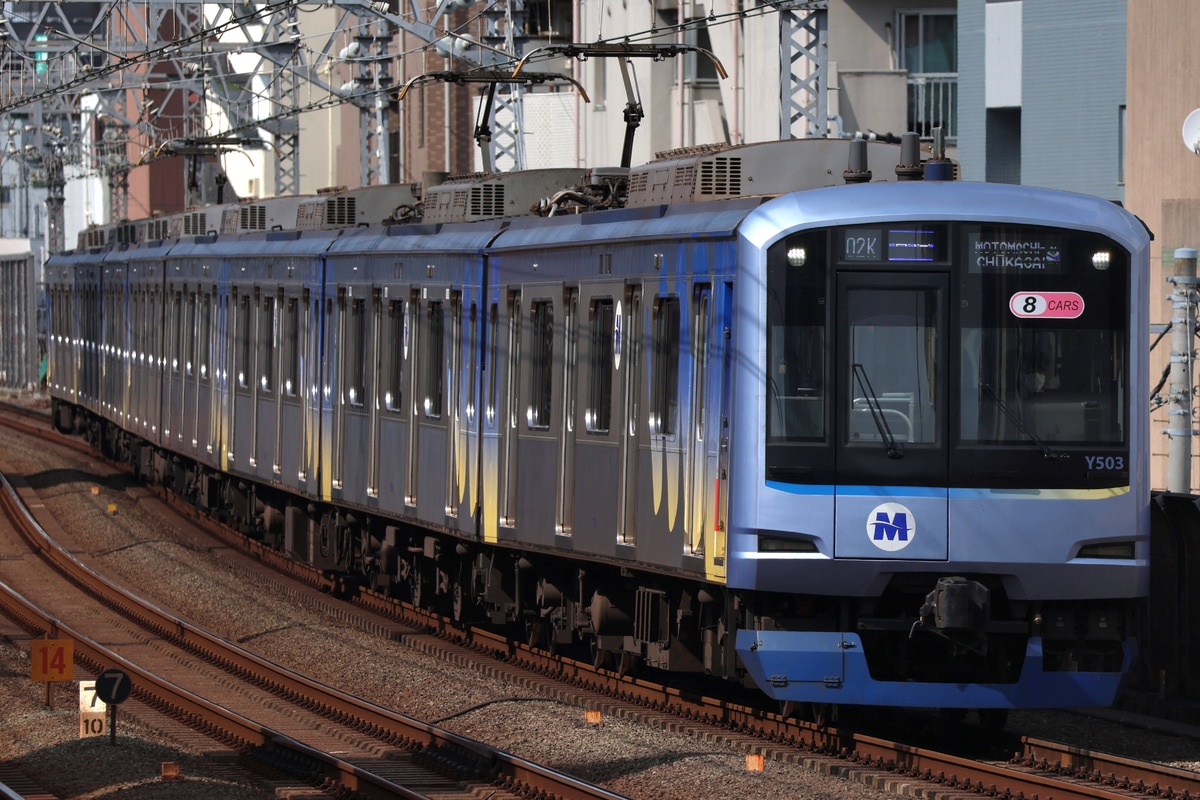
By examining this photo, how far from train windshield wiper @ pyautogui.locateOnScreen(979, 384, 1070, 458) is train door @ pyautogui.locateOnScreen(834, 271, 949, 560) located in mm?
210

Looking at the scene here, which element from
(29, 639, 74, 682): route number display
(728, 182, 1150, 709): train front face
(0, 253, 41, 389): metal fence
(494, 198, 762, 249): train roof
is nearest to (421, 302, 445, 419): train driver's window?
(494, 198, 762, 249): train roof

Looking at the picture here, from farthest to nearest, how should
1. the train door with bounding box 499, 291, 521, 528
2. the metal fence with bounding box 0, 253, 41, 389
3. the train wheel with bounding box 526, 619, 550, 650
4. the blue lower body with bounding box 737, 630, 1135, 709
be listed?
the metal fence with bounding box 0, 253, 41, 389 → the train wheel with bounding box 526, 619, 550, 650 → the train door with bounding box 499, 291, 521, 528 → the blue lower body with bounding box 737, 630, 1135, 709

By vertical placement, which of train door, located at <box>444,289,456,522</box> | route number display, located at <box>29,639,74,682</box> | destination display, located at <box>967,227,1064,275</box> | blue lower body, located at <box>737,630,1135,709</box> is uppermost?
destination display, located at <box>967,227,1064,275</box>

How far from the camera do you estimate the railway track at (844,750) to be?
9.38m

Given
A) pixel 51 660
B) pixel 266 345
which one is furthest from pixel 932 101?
pixel 51 660

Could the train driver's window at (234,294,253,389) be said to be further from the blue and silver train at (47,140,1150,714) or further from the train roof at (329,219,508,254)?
the blue and silver train at (47,140,1150,714)

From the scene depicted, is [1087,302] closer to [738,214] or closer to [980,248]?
[980,248]

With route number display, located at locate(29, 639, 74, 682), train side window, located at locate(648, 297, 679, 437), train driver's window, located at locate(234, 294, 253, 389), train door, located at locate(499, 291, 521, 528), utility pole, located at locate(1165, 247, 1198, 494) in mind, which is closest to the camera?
train side window, located at locate(648, 297, 679, 437)

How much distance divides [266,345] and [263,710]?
6.86 metres

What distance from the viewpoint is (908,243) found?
9.84m

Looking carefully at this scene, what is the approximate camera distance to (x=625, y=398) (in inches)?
449

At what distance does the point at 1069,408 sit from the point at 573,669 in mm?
4512

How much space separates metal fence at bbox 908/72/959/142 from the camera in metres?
27.9

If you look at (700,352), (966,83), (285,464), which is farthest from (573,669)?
(966,83)
